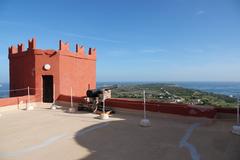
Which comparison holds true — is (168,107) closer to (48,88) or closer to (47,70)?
(47,70)

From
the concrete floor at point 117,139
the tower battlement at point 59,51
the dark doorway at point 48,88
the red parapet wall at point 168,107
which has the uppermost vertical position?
the tower battlement at point 59,51

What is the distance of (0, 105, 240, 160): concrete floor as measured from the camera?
4367mm

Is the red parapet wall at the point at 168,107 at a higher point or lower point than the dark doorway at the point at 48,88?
lower

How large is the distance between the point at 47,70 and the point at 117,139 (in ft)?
27.2

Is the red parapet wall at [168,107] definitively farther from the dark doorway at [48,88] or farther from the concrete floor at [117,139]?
the dark doorway at [48,88]

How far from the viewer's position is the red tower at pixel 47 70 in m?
12.3

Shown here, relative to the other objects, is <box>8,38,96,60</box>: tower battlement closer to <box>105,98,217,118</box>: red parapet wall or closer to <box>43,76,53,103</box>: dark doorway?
<box>43,76,53,103</box>: dark doorway

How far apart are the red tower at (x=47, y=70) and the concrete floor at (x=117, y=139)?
15.7ft

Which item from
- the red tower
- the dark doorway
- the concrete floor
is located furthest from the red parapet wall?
the dark doorway

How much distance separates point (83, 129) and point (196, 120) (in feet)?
12.7

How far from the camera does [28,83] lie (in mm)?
12672

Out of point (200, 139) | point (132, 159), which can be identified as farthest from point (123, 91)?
point (132, 159)

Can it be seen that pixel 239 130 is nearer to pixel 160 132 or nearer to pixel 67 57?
pixel 160 132

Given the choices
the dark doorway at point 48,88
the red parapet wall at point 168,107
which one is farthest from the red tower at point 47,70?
the red parapet wall at point 168,107
